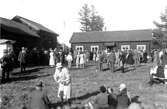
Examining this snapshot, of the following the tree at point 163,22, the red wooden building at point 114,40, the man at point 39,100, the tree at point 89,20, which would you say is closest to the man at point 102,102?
the man at point 39,100

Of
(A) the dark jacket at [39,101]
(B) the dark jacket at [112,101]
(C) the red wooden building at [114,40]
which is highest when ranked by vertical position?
(C) the red wooden building at [114,40]

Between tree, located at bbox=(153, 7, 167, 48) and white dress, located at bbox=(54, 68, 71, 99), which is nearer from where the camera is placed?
white dress, located at bbox=(54, 68, 71, 99)

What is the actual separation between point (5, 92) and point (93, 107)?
17.8ft

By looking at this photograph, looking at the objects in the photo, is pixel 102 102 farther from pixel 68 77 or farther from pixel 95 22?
pixel 95 22

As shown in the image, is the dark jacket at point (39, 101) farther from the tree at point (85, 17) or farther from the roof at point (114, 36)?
the tree at point (85, 17)

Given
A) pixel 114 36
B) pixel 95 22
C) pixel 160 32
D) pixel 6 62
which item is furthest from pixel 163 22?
pixel 6 62

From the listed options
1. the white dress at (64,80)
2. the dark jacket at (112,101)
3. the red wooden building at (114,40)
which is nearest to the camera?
the dark jacket at (112,101)

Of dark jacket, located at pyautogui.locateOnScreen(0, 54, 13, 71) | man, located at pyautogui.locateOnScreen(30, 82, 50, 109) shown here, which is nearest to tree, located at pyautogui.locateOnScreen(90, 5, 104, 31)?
dark jacket, located at pyautogui.locateOnScreen(0, 54, 13, 71)

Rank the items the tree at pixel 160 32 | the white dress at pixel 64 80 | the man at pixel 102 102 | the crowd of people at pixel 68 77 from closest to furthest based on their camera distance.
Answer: the crowd of people at pixel 68 77
the man at pixel 102 102
the white dress at pixel 64 80
the tree at pixel 160 32

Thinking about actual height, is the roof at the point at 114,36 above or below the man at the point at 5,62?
above

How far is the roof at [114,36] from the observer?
37.9 m

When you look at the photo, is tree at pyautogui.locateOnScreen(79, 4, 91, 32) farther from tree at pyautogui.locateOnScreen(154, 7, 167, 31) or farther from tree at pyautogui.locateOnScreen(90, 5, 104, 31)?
tree at pyautogui.locateOnScreen(154, 7, 167, 31)

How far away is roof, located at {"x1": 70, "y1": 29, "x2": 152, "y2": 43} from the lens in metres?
37.9

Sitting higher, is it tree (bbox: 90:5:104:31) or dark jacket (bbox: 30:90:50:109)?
tree (bbox: 90:5:104:31)
